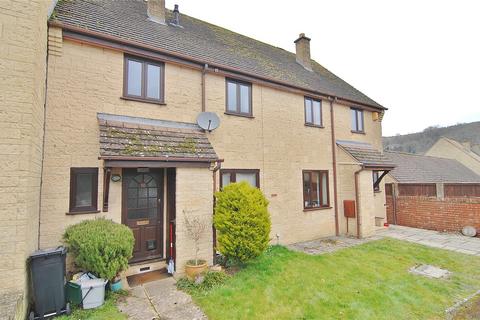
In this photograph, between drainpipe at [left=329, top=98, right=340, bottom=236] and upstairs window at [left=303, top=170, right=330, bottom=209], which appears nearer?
upstairs window at [left=303, top=170, right=330, bottom=209]

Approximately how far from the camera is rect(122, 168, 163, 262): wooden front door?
263 inches

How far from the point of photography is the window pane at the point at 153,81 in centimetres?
725

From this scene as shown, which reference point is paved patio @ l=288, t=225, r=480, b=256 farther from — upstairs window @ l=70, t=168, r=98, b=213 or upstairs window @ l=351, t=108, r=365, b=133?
upstairs window @ l=70, t=168, r=98, b=213

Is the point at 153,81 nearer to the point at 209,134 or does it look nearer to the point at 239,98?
the point at 209,134

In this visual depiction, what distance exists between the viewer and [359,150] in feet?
37.9

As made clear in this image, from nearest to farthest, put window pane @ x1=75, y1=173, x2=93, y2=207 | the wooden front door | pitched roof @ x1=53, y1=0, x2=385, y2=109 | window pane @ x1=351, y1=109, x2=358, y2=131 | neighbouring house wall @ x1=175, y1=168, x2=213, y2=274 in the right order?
1. window pane @ x1=75, y1=173, x2=93, y2=207
2. neighbouring house wall @ x1=175, y1=168, x2=213, y2=274
3. the wooden front door
4. pitched roof @ x1=53, y1=0, x2=385, y2=109
5. window pane @ x1=351, y1=109, x2=358, y2=131

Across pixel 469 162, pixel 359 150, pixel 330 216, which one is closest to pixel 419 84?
pixel 469 162

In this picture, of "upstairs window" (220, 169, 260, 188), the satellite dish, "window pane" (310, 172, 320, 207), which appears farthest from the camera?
"window pane" (310, 172, 320, 207)

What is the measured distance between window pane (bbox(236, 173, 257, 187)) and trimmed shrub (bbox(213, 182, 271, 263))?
177 centimetres

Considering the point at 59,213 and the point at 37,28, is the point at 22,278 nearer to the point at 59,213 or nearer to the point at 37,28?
the point at 59,213

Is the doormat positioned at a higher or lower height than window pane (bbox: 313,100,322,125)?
lower

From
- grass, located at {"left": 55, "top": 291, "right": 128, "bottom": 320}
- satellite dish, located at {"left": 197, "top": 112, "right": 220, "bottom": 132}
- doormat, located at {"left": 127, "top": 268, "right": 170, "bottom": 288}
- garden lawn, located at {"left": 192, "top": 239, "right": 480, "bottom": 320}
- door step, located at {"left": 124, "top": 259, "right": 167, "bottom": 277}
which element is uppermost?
satellite dish, located at {"left": 197, "top": 112, "right": 220, "bottom": 132}

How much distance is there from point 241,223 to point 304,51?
11847mm

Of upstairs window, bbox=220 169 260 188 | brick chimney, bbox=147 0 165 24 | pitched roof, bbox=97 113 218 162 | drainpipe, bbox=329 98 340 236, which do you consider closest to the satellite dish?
pitched roof, bbox=97 113 218 162
